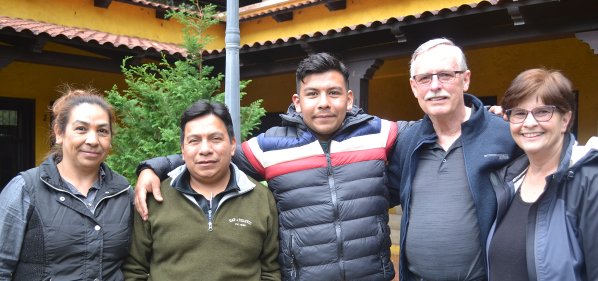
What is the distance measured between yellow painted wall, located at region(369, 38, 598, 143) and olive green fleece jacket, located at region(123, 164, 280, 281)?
21.1 feet

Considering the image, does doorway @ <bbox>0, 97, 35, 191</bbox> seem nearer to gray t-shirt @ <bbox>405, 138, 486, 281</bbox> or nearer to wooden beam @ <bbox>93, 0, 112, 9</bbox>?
wooden beam @ <bbox>93, 0, 112, 9</bbox>

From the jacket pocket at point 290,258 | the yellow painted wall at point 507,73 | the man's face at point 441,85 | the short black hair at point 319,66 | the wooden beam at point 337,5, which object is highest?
the wooden beam at point 337,5

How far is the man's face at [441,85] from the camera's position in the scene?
2256 mm

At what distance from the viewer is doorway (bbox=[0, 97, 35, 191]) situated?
28.6 feet

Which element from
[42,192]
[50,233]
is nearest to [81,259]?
[50,233]

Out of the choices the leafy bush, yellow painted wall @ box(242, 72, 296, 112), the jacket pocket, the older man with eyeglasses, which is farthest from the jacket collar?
yellow painted wall @ box(242, 72, 296, 112)

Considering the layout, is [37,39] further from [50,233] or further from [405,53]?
[50,233]

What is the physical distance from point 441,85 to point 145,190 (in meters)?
1.37

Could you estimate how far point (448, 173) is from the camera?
2281 mm

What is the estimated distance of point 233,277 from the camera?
221 centimetres

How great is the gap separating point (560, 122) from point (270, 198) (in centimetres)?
126

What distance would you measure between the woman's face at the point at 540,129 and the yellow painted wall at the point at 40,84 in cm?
798

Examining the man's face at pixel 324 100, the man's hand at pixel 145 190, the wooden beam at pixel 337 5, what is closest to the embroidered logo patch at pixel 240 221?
the man's hand at pixel 145 190

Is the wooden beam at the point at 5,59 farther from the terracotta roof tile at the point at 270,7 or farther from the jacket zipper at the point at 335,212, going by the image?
the jacket zipper at the point at 335,212
